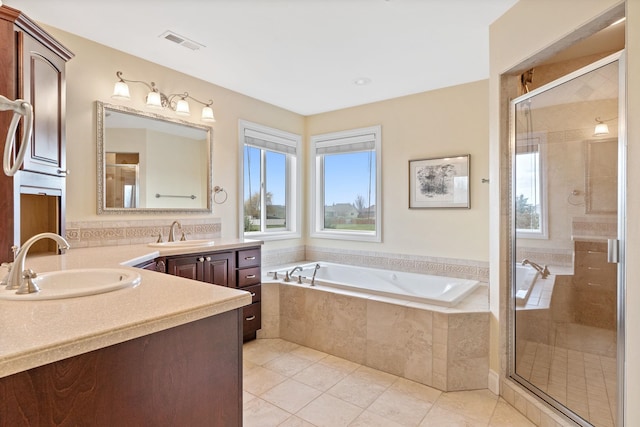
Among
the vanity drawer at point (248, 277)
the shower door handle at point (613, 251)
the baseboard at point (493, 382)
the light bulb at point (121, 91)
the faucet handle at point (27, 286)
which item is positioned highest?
the light bulb at point (121, 91)

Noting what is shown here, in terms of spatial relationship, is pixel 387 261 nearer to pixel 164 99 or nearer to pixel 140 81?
pixel 164 99

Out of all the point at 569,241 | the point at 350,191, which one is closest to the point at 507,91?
the point at 569,241

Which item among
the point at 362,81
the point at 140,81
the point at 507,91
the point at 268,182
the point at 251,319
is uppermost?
the point at 362,81

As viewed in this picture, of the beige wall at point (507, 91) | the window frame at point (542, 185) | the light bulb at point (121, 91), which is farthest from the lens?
the light bulb at point (121, 91)

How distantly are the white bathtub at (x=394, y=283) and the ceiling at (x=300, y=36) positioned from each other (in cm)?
189

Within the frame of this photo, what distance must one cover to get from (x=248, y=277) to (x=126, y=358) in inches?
83.8

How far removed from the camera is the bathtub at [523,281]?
2186 mm

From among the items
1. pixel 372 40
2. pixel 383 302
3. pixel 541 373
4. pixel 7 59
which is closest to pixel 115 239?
pixel 7 59

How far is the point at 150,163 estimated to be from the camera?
115 inches

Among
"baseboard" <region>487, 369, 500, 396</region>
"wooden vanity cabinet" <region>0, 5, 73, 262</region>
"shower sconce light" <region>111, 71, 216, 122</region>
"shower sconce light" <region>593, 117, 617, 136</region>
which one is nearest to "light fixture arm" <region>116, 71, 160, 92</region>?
"shower sconce light" <region>111, 71, 216, 122</region>

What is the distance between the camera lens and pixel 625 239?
1456mm

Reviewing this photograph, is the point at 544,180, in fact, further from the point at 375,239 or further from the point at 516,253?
the point at 375,239

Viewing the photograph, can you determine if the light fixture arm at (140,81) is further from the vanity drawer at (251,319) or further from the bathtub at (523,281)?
the bathtub at (523,281)

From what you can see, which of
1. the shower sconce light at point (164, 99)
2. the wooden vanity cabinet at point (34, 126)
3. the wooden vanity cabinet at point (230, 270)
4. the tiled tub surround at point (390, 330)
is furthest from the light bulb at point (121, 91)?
the tiled tub surround at point (390, 330)
